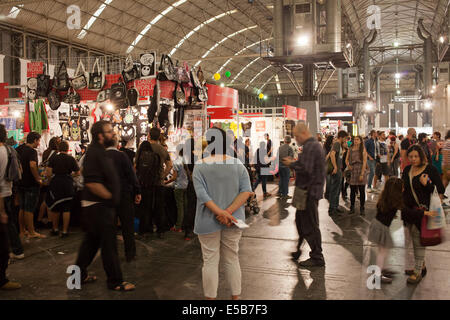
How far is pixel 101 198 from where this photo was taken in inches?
142

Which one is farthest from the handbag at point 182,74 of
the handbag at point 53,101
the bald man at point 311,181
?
the bald man at point 311,181

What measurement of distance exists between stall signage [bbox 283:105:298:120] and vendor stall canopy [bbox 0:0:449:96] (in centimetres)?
337

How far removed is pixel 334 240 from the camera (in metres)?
5.73

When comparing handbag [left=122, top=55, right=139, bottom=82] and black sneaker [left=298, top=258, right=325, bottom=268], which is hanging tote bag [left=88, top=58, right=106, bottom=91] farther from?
black sneaker [left=298, top=258, right=325, bottom=268]

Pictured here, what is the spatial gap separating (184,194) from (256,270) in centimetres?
205

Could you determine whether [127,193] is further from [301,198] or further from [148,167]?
[301,198]

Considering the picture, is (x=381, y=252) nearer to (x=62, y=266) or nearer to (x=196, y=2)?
(x=62, y=266)

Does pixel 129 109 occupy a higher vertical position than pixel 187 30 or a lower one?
lower

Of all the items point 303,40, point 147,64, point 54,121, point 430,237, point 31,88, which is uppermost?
point 303,40

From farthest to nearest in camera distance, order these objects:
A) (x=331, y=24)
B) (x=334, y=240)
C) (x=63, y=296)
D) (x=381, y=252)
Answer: (x=331, y=24), (x=334, y=240), (x=381, y=252), (x=63, y=296)

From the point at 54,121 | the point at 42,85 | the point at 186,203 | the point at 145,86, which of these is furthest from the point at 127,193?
the point at 42,85

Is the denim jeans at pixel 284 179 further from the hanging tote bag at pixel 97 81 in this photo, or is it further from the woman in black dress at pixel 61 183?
the woman in black dress at pixel 61 183

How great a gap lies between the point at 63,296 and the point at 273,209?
5134 millimetres
